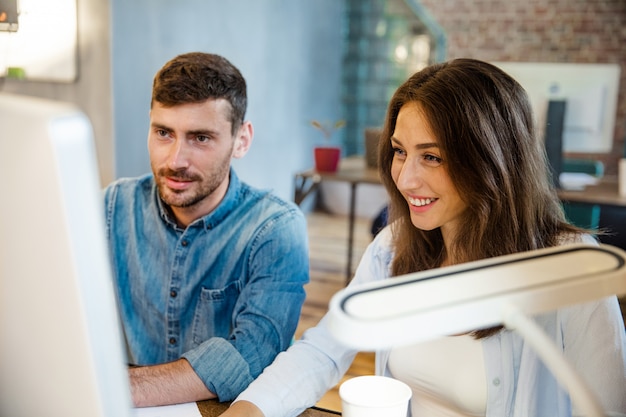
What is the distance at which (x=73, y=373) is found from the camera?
1.59 ft

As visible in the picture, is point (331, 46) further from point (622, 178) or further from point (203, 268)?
point (203, 268)

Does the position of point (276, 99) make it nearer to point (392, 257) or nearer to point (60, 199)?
point (392, 257)

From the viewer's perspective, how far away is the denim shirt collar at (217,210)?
4.99 ft

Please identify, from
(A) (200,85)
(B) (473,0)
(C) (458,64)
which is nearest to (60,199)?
(C) (458,64)

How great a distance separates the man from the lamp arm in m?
0.86

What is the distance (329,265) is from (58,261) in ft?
13.9

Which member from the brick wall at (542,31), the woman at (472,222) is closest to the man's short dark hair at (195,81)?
the woman at (472,222)

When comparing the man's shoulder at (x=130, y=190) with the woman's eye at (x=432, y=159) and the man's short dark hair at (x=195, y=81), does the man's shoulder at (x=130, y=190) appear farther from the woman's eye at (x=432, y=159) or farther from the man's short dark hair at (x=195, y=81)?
the woman's eye at (x=432, y=159)

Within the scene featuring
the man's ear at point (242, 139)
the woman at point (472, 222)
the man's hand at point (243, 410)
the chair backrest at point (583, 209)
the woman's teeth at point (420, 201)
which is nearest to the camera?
the man's hand at point (243, 410)

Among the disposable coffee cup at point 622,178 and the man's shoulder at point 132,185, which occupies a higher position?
the man's shoulder at point 132,185

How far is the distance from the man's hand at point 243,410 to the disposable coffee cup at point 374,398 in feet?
0.60

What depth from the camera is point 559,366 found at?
1.57ft

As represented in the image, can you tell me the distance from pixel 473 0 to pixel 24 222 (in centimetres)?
581

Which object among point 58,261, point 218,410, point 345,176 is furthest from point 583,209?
point 58,261
